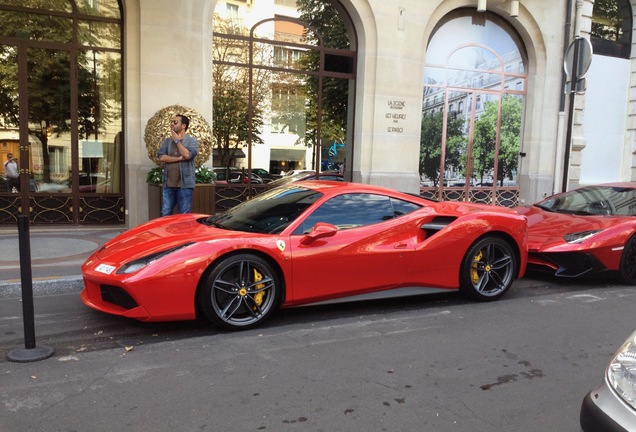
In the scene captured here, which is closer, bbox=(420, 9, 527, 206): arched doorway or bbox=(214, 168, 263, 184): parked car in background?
bbox=(214, 168, 263, 184): parked car in background

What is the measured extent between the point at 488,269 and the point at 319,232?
224cm

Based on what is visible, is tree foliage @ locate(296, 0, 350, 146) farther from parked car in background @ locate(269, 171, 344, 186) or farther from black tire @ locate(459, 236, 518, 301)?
black tire @ locate(459, 236, 518, 301)

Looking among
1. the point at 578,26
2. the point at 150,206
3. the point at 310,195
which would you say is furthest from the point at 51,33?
the point at 578,26

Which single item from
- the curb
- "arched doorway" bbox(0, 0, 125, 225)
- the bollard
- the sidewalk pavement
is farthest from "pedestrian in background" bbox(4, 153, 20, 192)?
the bollard

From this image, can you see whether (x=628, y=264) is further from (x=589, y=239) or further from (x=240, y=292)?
(x=240, y=292)

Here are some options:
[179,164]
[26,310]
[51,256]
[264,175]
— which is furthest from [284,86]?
[26,310]

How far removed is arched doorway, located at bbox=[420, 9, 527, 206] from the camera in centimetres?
1283

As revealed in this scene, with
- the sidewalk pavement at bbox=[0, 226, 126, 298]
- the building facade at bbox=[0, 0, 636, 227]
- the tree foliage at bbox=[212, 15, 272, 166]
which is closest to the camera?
the sidewalk pavement at bbox=[0, 226, 126, 298]

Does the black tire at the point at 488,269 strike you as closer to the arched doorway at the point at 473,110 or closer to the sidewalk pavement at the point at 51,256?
the sidewalk pavement at the point at 51,256

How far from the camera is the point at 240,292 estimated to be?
15.0ft

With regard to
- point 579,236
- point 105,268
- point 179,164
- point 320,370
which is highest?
point 179,164

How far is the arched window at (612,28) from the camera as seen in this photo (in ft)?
48.9

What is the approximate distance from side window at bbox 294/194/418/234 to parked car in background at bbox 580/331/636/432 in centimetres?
309

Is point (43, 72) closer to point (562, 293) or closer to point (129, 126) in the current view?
point (129, 126)
